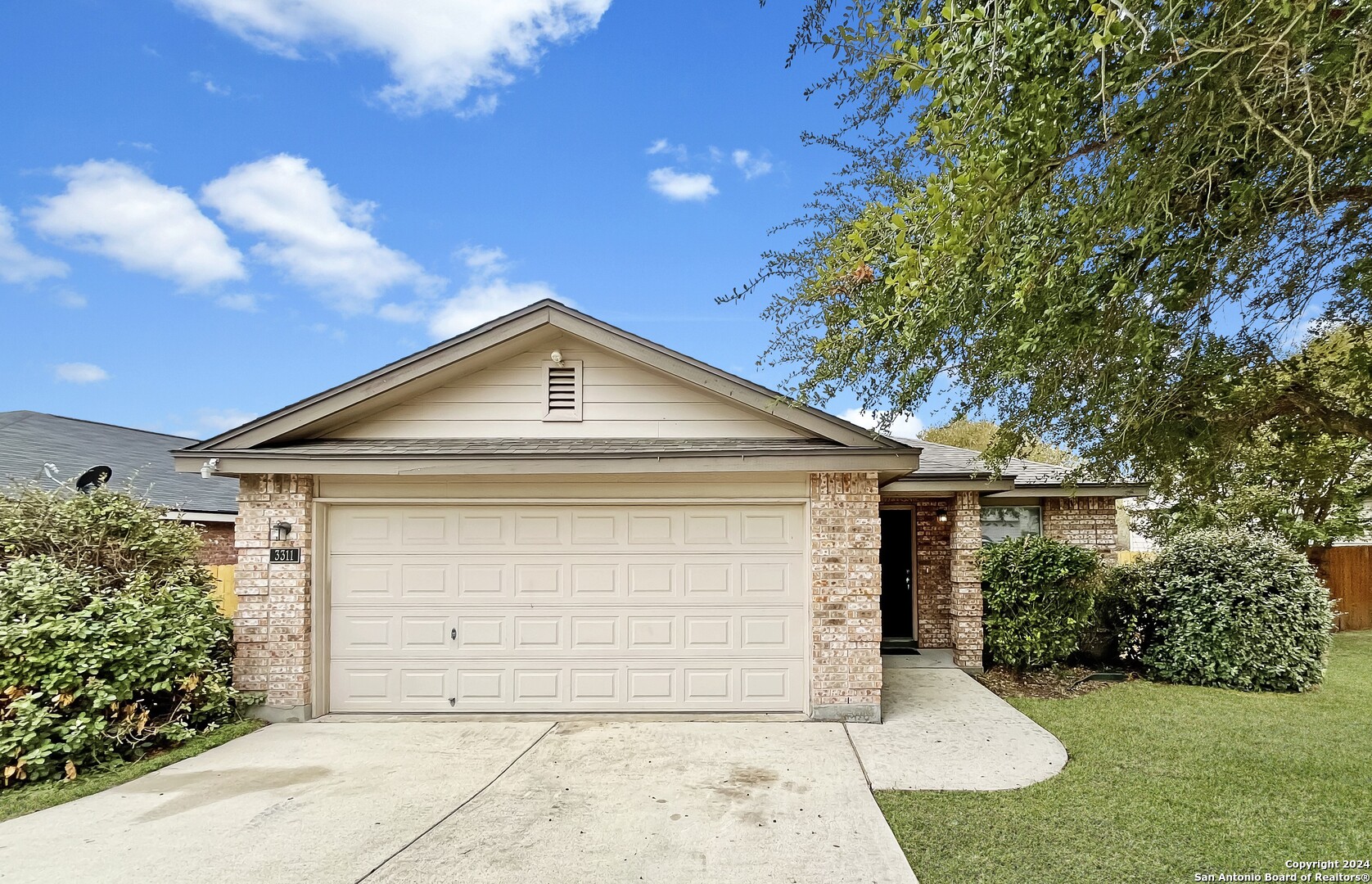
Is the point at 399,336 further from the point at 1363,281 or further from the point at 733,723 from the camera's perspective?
the point at 1363,281

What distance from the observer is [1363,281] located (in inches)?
180

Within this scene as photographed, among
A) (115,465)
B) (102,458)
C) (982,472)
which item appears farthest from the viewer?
(102,458)

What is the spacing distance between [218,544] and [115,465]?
293cm

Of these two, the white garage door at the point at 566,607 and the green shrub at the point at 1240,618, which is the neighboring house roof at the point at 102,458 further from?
the green shrub at the point at 1240,618

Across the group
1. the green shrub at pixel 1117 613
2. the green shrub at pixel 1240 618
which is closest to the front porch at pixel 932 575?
the green shrub at pixel 1117 613

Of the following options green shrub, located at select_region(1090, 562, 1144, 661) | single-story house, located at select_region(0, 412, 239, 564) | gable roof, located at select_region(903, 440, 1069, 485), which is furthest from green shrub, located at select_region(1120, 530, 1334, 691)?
single-story house, located at select_region(0, 412, 239, 564)

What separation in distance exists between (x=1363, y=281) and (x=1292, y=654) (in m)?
6.39

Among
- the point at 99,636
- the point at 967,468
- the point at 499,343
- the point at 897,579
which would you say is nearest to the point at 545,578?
the point at 499,343

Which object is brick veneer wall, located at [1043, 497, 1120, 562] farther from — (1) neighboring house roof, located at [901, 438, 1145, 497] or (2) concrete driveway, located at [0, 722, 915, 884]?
(2) concrete driveway, located at [0, 722, 915, 884]

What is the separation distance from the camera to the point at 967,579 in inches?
384

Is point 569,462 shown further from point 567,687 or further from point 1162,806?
point 1162,806

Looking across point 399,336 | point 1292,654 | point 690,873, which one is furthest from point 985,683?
point 399,336

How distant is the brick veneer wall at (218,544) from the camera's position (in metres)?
11.9

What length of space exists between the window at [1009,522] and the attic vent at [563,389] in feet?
24.1
